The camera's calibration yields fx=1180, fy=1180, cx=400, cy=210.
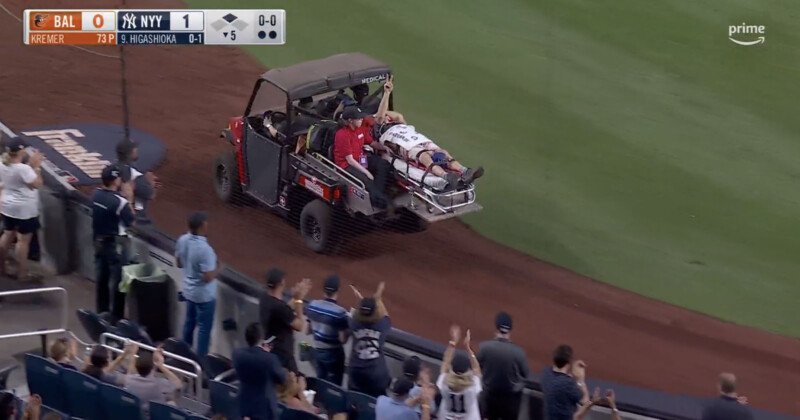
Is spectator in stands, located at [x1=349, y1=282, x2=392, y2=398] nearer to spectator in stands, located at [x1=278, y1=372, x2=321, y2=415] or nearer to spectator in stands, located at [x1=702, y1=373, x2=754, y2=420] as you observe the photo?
spectator in stands, located at [x1=278, y1=372, x2=321, y2=415]

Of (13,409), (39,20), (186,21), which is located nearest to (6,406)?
(13,409)

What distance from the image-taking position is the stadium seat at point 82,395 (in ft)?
26.7

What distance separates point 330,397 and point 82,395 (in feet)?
5.69

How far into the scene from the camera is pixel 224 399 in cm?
839

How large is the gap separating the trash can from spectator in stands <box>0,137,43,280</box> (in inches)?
55.6

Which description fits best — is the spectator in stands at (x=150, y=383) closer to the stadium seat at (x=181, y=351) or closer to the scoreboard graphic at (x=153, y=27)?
the stadium seat at (x=181, y=351)

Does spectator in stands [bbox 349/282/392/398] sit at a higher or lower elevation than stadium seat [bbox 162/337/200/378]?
higher

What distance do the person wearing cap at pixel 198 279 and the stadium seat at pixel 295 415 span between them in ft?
7.08

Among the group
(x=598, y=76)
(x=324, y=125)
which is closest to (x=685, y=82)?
(x=598, y=76)

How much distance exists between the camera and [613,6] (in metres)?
18.6

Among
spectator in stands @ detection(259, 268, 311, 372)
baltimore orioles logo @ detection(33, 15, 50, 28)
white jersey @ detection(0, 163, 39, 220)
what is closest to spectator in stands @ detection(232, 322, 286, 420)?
spectator in stands @ detection(259, 268, 311, 372)

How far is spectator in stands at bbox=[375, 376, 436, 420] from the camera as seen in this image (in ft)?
25.2

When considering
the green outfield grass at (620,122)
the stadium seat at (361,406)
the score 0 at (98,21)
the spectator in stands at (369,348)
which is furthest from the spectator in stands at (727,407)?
the score 0 at (98,21)

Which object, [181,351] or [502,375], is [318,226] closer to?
[181,351]
